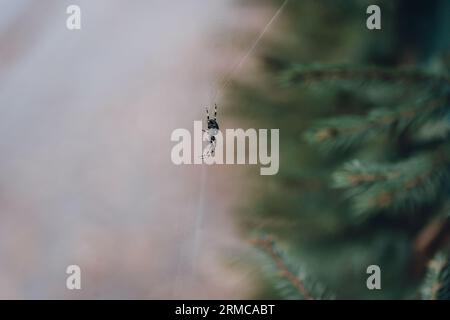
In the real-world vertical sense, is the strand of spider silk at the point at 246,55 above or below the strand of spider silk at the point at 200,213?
above

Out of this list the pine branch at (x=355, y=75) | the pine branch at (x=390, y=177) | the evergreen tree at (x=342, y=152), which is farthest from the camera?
the evergreen tree at (x=342, y=152)

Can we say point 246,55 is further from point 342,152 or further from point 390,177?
point 390,177

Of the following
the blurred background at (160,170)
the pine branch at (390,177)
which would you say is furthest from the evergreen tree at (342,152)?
the pine branch at (390,177)

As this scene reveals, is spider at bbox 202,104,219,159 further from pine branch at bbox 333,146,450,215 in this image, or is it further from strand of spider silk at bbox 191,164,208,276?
pine branch at bbox 333,146,450,215

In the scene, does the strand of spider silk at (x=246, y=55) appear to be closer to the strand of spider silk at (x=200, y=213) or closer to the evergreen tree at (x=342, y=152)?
the evergreen tree at (x=342, y=152)

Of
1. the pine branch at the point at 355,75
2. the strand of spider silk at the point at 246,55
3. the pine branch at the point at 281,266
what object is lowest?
the pine branch at the point at 281,266

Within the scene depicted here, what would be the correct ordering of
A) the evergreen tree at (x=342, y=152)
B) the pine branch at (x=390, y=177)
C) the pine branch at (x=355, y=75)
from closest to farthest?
the pine branch at (x=390, y=177), the pine branch at (x=355, y=75), the evergreen tree at (x=342, y=152)

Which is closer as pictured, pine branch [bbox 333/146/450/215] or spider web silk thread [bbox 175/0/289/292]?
pine branch [bbox 333/146/450/215]

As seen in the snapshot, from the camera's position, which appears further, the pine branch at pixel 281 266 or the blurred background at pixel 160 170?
the blurred background at pixel 160 170

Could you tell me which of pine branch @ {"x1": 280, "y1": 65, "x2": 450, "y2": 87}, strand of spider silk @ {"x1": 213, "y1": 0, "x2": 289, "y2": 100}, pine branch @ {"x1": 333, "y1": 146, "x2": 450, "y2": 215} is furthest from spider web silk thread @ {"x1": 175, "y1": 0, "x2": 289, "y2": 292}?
pine branch @ {"x1": 333, "y1": 146, "x2": 450, "y2": 215}
